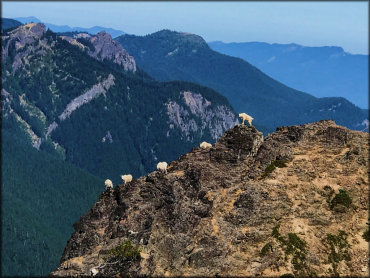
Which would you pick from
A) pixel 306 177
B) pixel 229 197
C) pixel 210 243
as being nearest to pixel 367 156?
pixel 306 177

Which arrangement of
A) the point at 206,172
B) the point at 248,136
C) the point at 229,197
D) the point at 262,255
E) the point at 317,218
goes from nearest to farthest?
the point at 262,255 → the point at 317,218 → the point at 229,197 → the point at 206,172 → the point at 248,136

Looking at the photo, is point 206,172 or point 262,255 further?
point 206,172

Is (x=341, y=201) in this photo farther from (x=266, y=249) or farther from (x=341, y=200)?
(x=266, y=249)

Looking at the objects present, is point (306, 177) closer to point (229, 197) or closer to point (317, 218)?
point (317, 218)

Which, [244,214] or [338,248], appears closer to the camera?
[338,248]

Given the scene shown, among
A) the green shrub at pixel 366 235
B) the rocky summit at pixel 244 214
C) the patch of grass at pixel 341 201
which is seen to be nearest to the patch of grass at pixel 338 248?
the rocky summit at pixel 244 214

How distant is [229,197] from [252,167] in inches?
411

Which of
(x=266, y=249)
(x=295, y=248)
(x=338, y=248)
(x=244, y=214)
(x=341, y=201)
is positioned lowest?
(x=266, y=249)

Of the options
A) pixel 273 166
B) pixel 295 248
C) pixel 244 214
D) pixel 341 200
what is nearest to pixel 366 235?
pixel 341 200

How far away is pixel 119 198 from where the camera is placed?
92.6 m

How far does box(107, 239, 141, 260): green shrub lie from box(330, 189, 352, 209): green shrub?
36.2 m

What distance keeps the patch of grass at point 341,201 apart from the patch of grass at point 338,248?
524 centimetres

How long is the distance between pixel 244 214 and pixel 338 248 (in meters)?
16.9

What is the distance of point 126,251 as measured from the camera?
244 ft
